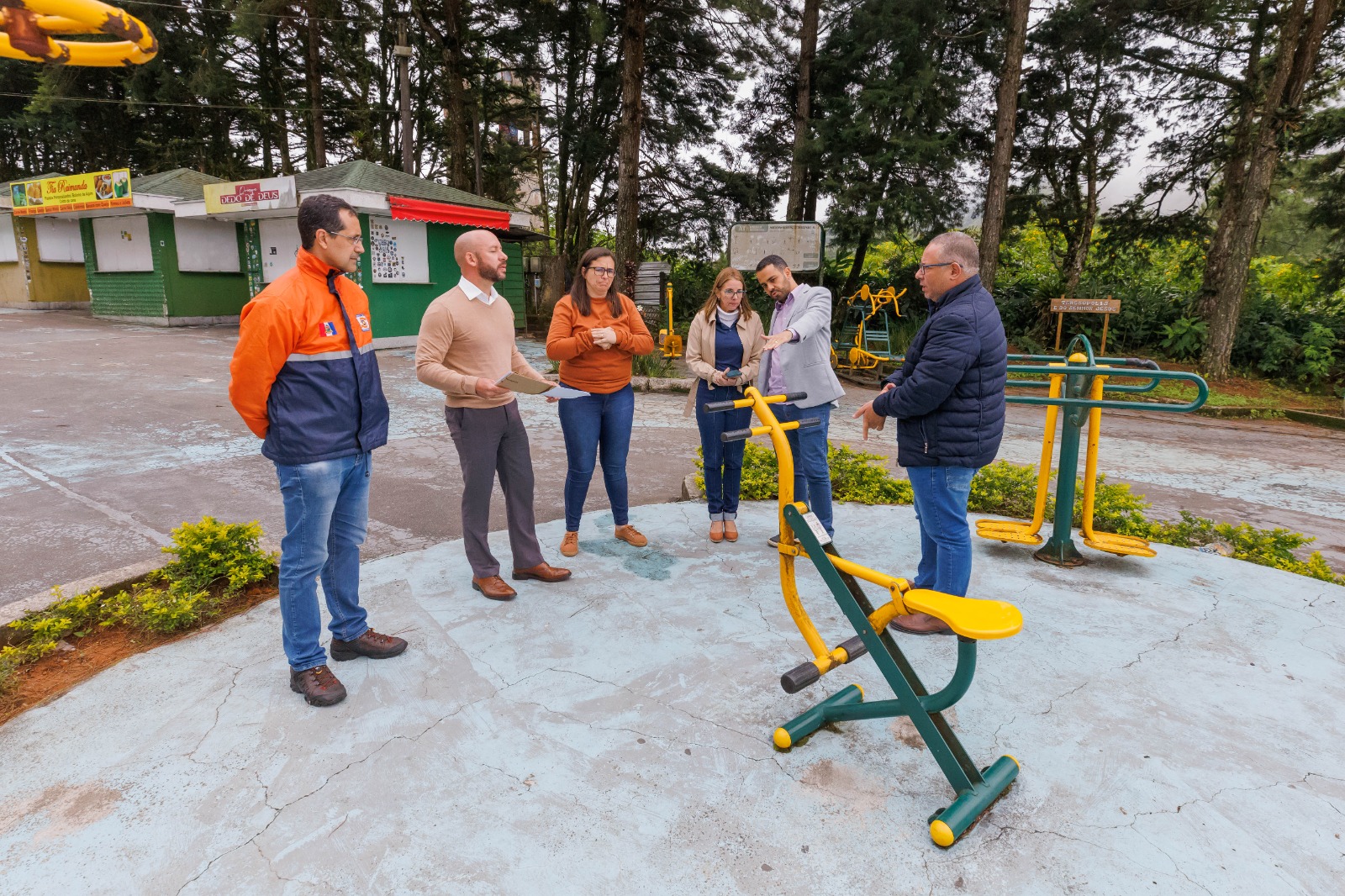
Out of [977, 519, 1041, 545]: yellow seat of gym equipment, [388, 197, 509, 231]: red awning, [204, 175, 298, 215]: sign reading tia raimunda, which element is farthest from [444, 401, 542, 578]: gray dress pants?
[204, 175, 298, 215]: sign reading tia raimunda

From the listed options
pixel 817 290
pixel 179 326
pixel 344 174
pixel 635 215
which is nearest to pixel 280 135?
pixel 179 326

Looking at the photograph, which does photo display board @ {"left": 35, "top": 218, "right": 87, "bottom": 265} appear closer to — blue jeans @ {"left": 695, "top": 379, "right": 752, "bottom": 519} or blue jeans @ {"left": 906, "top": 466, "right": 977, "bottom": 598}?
blue jeans @ {"left": 695, "top": 379, "right": 752, "bottom": 519}

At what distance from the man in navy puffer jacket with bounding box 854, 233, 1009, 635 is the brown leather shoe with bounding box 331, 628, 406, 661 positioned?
227 centimetres

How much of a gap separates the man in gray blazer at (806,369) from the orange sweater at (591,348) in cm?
74

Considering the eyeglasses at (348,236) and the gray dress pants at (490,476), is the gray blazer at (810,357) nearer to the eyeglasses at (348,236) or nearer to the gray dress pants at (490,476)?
the gray dress pants at (490,476)

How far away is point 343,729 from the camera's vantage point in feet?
8.34

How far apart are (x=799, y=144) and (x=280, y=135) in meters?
15.5

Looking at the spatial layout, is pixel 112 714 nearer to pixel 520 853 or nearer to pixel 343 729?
pixel 343 729

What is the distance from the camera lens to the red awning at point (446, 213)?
13.4 m

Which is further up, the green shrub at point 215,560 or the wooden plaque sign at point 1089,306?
the wooden plaque sign at point 1089,306

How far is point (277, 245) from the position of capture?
15.1m

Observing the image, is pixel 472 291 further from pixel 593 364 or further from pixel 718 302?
pixel 718 302

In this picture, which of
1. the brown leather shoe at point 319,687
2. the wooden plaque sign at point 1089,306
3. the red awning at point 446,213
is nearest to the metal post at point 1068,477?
the brown leather shoe at point 319,687

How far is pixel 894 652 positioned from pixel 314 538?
6.81 feet
